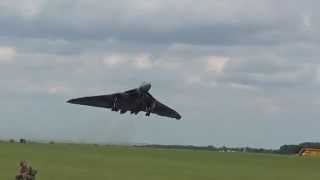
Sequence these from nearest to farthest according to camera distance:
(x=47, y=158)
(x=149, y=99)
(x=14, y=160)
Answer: (x=149, y=99) < (x=14, y=160) < (x=47, y=158)

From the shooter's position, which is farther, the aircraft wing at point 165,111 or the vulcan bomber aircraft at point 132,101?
the aircraft wing at point 165,111

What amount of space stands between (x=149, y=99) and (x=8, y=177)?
3208cm

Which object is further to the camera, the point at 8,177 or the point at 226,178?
the point at 226,178

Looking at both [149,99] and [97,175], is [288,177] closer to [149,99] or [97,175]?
[97,175]

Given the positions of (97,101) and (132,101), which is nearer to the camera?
(132,101)

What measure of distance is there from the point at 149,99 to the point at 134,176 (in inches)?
1724

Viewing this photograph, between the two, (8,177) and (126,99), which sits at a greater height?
(126,99)

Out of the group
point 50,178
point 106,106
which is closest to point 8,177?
point 50,178

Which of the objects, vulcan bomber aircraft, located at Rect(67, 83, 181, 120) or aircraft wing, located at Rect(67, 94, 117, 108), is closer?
vulcan bomber aircraft, located at Rect(67, 83, 181, 120)

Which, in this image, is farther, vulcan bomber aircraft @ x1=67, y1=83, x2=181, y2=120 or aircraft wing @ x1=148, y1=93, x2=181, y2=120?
aircraft wing @ x1=148, y1=93, x2=181, y2=120

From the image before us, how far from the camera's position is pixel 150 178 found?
101 metres

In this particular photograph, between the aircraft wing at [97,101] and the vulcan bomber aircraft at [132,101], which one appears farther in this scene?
the aircraft wing at [97,101]

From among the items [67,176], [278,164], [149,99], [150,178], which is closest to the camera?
[149,99]

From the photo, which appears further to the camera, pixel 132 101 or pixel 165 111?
pixel 165 111
